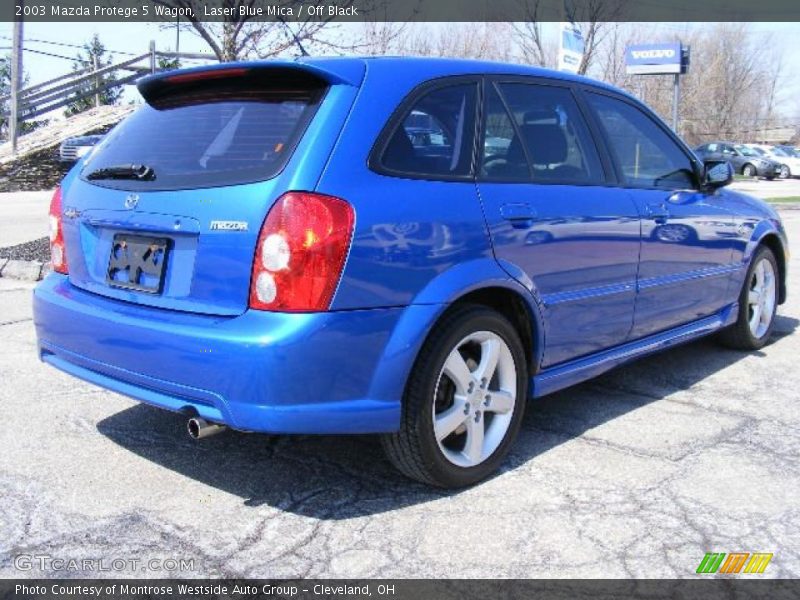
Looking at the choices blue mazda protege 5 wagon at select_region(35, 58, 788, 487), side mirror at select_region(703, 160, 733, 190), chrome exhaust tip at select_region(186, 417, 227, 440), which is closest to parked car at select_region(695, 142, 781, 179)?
side mirror at select_region(703, 160, 733, 190)

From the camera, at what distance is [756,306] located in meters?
5.70

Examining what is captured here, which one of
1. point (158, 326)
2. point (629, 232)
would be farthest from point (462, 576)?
point (629, 232)

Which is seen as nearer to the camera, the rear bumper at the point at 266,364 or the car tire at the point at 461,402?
the rear bumper at the point at 266,364

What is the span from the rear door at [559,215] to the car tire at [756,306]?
1730 millimetres

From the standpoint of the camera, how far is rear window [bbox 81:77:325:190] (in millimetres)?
2986

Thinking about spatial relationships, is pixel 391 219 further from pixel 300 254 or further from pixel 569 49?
pixel 569 49

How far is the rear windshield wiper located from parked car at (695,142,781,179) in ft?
124

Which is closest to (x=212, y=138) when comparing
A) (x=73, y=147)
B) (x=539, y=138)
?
(x=539, y=138)

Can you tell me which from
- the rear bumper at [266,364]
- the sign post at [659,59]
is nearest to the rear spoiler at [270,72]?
the rear bumper at [266,364]

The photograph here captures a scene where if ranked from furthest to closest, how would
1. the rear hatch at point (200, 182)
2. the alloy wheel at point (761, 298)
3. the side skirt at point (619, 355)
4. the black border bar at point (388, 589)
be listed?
the alloy wheel at point (761, 298) → the side skirt at point (619, 355) → the rear hatch at point (200, 182) → the black border bar at point (388, 589)

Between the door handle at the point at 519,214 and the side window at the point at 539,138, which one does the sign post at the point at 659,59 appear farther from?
the door handle at the point at 519,214

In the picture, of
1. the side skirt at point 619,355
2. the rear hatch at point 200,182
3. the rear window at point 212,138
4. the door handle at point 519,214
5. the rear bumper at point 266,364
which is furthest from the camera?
the side skirt at point 619,355

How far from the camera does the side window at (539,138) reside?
3570 millimetres

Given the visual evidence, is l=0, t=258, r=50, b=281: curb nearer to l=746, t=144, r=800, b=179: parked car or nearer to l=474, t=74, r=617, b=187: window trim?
l=474, t=74, r=617, b=187: window trim
